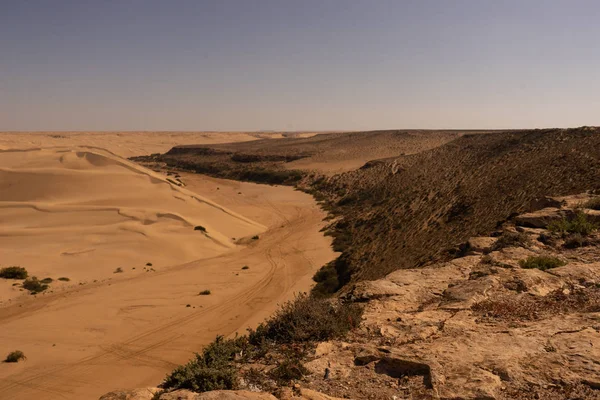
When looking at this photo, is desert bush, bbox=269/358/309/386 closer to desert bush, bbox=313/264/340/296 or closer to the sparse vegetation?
the sparse vegetation

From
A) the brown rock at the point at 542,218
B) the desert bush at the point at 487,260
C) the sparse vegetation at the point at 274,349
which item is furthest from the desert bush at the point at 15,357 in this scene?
the brown rock at the point at 542,218

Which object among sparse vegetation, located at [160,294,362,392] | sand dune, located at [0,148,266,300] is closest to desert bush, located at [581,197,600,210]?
sparse vegetation, located at [160,294,362,392]

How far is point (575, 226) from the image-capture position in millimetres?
9945

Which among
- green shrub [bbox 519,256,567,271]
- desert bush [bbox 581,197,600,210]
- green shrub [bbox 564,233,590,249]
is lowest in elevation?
green shrub [bbox 519,256,567,271]

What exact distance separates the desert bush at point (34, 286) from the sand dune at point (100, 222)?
443 mm

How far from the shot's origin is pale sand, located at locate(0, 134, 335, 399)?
1102cm

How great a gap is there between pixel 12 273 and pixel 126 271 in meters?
4.31

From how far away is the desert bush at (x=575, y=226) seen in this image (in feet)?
32.0

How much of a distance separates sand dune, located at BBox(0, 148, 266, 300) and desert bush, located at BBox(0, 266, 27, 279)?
506 mm

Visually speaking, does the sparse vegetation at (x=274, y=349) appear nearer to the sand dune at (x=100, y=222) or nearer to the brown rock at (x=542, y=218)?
the brown rock at (x=542, y=218)

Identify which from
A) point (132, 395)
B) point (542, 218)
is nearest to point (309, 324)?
point (132, 395)

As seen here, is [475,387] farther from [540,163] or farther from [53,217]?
[53,217]

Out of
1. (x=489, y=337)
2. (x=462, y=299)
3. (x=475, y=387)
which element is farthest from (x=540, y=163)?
(x=475, y=387)

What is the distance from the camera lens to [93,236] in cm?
2286
